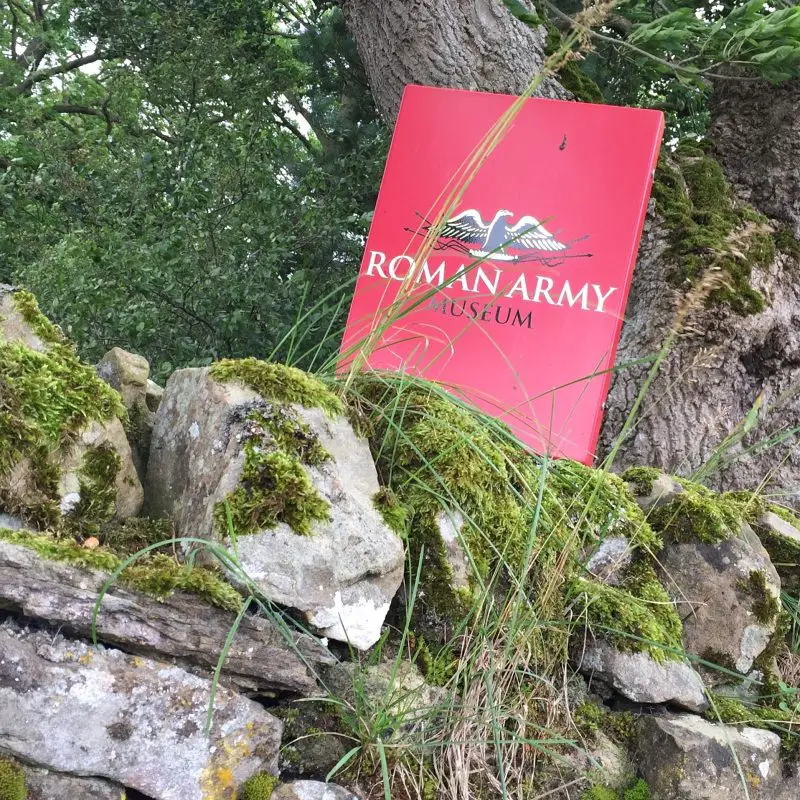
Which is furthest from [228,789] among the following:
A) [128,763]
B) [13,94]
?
[13,94]

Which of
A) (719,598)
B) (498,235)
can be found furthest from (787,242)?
(719,598)

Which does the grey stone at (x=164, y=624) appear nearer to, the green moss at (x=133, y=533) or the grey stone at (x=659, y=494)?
the green moss at (x=133, y=533)

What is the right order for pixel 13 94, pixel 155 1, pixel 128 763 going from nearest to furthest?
A: 1. pixel 128 763
2. pixel 155 1
3. pixel 13 94

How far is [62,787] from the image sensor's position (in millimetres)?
1232

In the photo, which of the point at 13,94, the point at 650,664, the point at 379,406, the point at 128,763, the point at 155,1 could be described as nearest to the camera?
the point at 128,763

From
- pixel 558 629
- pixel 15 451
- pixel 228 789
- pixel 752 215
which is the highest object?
pixel 752 215

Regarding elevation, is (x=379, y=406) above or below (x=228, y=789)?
above

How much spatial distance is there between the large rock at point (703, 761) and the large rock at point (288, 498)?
610 mm

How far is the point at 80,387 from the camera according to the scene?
1.64 m

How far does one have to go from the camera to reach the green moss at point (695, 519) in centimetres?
201

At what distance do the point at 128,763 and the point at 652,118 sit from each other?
2.73 metres

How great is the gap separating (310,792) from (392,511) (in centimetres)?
54

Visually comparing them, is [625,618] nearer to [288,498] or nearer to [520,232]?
[288,498]

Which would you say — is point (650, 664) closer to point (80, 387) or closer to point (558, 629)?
point (558, 629)
